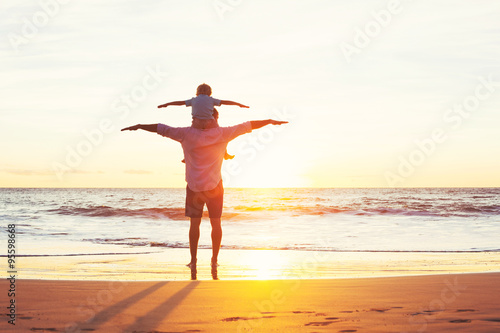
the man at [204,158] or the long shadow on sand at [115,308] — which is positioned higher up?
the man at [204,158]

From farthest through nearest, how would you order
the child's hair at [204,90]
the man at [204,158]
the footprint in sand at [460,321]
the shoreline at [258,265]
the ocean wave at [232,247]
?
the ocean wave at [232,247] → the shoreline at [258,265] → the child's hair at [204,90] → the man at [204,158] → the footprint in sand at [460,321]

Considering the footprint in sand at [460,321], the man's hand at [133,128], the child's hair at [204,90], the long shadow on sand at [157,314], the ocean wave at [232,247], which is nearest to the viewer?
the long shadow on sand at [157,314]

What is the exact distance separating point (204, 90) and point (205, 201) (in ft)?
3.95

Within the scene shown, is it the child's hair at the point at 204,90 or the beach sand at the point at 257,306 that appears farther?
the child's hair at the point at 204,90

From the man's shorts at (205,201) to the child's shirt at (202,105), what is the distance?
2.56ft

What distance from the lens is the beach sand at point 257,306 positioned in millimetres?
3305

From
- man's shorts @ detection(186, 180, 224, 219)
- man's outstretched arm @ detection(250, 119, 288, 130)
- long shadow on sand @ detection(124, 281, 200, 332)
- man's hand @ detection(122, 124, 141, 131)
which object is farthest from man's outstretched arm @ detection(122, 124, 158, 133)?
long shadow on sand @ detection(124, 281, 200, 332)

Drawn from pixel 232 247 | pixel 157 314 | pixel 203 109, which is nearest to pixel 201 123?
pixel 203 109

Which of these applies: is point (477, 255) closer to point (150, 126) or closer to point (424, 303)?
point (424, 303)

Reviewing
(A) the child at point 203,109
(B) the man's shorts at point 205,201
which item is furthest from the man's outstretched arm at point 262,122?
(B) the man's shorts at point 205,201

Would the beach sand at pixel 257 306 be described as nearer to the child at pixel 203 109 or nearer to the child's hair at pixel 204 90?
the child at pixel 203 109

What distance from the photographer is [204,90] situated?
572 centimetres

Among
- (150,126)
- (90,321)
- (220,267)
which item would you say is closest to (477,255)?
(220,267)

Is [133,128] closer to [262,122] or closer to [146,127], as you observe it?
[146,127]
